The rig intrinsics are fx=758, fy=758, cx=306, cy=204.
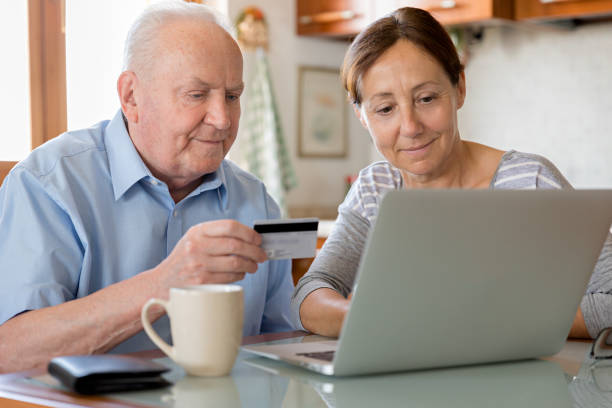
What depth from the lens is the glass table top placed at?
2.54ft

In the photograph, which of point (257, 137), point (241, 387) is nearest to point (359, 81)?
point (241, 387)

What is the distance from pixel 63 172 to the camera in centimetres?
133

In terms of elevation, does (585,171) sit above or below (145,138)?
below

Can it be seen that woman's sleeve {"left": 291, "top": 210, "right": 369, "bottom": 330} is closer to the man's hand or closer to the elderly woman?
the elderly woman

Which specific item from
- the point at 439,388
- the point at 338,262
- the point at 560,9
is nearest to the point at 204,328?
the point at 439,388

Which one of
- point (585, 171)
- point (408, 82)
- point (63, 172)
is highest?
point (408, 82)

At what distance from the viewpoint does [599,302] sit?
45.3 inches

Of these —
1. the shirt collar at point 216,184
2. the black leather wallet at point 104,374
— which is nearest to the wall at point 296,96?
the shirt collar at point 216,184

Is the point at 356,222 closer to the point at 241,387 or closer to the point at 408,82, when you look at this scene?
the point at 408,82

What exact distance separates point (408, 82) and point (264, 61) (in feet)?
7.56

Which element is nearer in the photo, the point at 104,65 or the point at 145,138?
the point at 145,138

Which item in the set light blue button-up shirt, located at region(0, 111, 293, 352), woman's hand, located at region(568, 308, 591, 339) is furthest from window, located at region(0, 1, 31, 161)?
woman's hand, located at region(568, 308, 591, 339)

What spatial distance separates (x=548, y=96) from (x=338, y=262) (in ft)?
8.14

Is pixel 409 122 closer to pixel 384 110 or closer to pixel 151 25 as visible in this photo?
pixel 384 110
